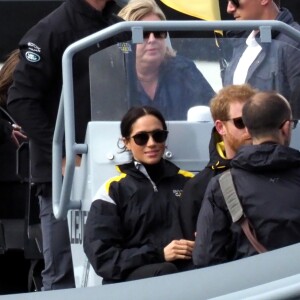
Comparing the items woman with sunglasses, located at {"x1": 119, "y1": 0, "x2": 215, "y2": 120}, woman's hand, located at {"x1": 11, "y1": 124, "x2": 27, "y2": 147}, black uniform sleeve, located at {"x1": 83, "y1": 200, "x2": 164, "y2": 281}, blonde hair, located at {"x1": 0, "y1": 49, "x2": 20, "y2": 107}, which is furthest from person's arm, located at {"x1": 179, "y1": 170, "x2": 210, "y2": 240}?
woman's hand, located at {"x1": 11, "y1": 124, "x2": 27, "y2": 147}

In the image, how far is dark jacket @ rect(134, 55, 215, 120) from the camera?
5297mm

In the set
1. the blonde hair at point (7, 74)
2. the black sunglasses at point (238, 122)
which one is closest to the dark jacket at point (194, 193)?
the black sunglasses at point (238, 122)

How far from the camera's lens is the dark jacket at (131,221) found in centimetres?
472

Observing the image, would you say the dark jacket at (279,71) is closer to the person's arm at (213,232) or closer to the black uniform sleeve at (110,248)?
the black uniform sleeve at (110,248)

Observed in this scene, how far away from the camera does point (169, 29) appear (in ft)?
16.8

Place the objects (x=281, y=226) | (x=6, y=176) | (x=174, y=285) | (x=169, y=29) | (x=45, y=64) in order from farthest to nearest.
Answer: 1. (x=6, y=176)
2. (x=45, y=64)
3. (x=169, y=29)
4. (x=281, y=226)
5. (x=174, y=285)

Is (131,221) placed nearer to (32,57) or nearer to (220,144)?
(220,144)

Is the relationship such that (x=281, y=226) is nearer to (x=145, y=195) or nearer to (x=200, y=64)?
(x=145, y=195)

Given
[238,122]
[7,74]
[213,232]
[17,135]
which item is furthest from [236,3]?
[17,135]

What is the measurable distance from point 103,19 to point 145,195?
4.40 ft

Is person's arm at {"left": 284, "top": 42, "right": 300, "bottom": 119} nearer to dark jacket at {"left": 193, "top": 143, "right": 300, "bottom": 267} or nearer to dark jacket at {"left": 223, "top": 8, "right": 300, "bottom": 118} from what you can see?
dark jacket at {"left": 223, "top": 8, "right": 300, "bottom": 118}

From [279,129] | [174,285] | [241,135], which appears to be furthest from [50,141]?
[174,285]

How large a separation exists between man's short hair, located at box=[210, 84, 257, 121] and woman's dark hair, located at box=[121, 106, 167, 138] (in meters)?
0.22

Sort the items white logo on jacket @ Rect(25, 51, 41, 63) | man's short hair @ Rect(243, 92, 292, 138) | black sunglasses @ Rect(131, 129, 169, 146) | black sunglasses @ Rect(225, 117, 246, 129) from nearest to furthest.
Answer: man's short hair @ Rect(243, 92, 292, 138), black sunglasses @ Rect(225, 117, 246, 129), black sunglasses @ Rect(131, 129, 169, 146), white logo on jacket @ Rect(25, 51, 41, 63)
